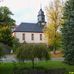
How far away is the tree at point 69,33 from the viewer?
99.6 feet

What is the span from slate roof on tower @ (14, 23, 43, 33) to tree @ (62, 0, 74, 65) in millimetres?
57347

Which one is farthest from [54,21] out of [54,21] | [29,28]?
[29,28]

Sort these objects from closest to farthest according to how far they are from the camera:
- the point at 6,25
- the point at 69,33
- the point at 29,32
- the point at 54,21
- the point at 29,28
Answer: the point at 69,33, the point at 54,21, the point at 6,25, the point at 29,28, the point at 29,32

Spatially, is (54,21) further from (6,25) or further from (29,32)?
(29,32)

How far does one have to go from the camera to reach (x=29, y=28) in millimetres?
90000

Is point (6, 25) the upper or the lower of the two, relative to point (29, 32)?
upper

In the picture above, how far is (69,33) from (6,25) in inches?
1714

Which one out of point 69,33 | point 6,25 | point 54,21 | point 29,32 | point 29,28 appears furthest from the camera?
point 29,32

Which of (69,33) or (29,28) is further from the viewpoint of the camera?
(29,28)

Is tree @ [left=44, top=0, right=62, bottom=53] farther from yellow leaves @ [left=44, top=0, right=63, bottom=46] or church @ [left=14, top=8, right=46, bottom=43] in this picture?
church @ [left=14, top=8, right=46, bottom=43]

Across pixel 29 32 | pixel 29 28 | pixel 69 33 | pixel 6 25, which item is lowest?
pixel 29 32

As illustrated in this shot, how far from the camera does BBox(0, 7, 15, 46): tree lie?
64188mm

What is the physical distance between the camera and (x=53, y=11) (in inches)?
2111

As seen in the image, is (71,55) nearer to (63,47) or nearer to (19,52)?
(63,47)
